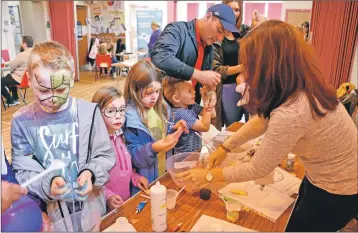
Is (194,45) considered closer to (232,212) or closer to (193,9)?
(232,212)

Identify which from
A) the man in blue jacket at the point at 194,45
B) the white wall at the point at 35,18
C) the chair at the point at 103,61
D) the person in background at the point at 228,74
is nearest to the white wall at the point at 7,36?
the white wall at the point at 35,18

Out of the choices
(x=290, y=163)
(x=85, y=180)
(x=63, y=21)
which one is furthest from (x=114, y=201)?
(x=63, y=21)

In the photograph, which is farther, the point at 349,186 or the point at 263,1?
the point at 263,1

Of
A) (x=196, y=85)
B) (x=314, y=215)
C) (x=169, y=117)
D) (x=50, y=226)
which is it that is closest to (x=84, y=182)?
(x=50, y=226)

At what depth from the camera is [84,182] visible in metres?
1.06

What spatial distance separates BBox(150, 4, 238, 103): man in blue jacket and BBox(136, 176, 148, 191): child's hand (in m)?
0.61

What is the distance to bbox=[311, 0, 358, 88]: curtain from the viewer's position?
4.21 meters

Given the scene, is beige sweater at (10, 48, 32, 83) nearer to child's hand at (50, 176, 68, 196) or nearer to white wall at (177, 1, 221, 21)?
child's hand at (50, 176, 68, 196)

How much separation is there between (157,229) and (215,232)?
20 cm

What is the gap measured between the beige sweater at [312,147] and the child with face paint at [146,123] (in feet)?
1.21

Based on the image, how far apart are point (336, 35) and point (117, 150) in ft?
13.8

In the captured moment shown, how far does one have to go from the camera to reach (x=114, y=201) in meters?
1.27

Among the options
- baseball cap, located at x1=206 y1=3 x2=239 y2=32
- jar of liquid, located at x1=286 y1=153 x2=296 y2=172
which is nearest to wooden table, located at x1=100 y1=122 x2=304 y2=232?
jar of liquid, located at x1=286 y1=153 x2=296 y2=172

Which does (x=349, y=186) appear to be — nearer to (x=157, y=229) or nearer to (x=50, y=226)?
(x=157, y=229)
